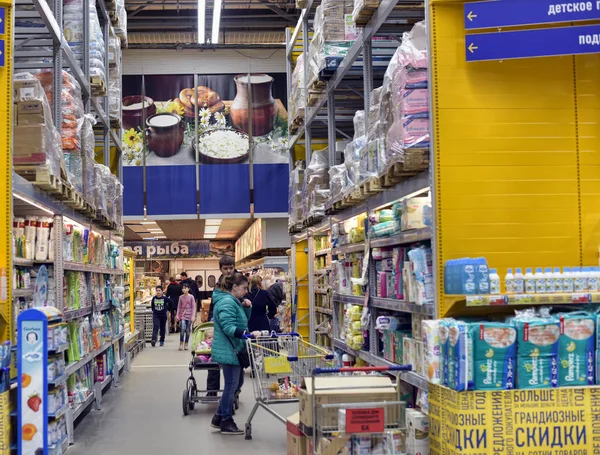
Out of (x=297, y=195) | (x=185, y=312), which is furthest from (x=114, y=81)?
(x=185, y=312)

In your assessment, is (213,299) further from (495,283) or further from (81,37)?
(495,283)

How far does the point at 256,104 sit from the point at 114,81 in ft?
28.9

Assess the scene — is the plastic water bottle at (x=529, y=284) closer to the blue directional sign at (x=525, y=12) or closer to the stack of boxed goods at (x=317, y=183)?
the blue directional sign at (x=525, y=12)

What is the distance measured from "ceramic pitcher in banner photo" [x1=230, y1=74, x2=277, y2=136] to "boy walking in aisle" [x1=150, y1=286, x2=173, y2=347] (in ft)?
17.2

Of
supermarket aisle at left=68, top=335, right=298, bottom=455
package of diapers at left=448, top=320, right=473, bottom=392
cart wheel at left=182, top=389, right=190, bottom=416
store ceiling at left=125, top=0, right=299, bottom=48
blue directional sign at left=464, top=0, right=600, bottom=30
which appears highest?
store ceiling at left=125, top=0, right=299, bottom=48

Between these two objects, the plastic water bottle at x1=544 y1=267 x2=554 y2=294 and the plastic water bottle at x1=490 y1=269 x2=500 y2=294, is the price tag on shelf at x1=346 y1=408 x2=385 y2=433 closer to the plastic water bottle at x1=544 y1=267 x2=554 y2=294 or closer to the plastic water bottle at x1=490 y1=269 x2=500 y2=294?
the plastic water bottle at x1=490 y1=269 x2=500 y2=294

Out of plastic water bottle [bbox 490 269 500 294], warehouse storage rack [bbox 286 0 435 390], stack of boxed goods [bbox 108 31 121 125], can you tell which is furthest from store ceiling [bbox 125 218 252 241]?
plastic water bottle [bbox 490 269 500 294]

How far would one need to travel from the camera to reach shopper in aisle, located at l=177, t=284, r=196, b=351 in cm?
1853

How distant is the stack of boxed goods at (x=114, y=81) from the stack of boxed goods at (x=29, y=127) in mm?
6794

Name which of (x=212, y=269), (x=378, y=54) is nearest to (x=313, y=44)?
(x=378, y=54)

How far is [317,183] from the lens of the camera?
1156 centimetres

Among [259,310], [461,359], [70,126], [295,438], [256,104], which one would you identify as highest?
[256,104]

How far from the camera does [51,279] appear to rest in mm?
7480

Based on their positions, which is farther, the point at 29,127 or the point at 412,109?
the point at 29,127
